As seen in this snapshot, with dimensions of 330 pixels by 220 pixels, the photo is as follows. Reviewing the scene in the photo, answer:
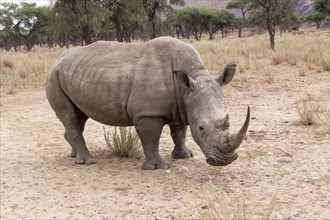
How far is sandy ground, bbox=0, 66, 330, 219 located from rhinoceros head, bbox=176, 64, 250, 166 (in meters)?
0.39

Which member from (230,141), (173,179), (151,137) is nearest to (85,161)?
(151,137)

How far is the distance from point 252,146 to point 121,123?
1859mm

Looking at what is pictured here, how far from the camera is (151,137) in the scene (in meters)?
4.93

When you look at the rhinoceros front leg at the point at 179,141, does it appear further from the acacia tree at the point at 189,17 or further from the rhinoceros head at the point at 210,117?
the acacia tree at the point at 189,17

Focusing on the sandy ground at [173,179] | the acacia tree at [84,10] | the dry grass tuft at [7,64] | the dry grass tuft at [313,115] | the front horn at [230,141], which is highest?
the acacia tree at [84,10]

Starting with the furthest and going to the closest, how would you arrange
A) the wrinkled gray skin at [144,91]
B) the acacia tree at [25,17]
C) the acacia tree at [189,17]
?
the acacia tree at [189,17] → the acacia tree at [25,17] → the wrinkled gray skin at [144,91]

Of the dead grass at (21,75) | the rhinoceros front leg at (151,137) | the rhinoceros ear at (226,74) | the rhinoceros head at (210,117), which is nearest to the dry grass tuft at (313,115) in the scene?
the rhinoceros ear at (226,74)

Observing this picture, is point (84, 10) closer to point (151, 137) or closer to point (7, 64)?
point (7, 64)

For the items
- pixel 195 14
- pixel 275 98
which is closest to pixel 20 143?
pixel 275 98

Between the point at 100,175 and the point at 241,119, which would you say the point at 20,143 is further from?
the point at 241,119

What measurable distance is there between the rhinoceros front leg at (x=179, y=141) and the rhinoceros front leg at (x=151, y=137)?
44cm

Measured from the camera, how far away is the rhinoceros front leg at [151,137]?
15.9ft

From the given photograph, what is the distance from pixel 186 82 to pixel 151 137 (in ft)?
2.73

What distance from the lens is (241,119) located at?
294 inches
